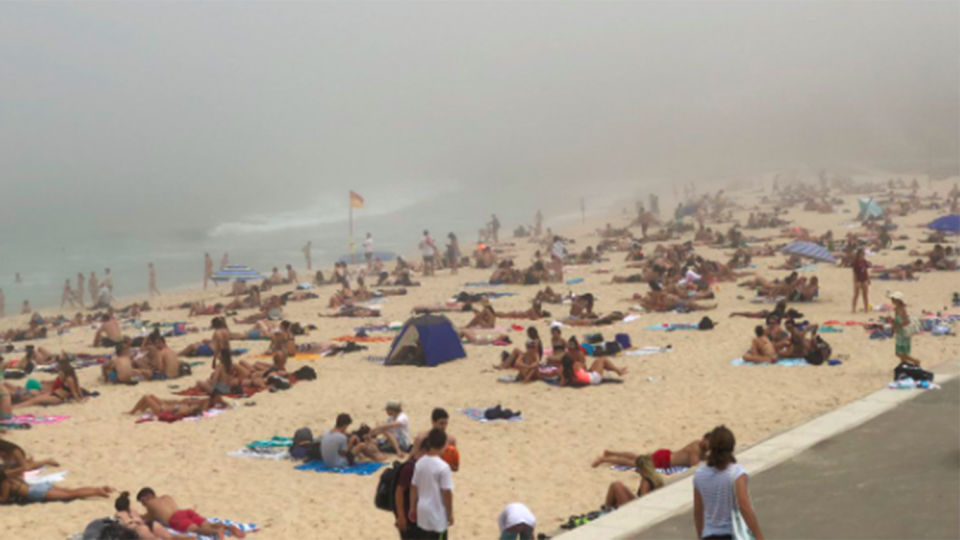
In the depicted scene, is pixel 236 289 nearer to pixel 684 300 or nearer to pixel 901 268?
pixel 684 300

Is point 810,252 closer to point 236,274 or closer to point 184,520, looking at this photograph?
point 236,274

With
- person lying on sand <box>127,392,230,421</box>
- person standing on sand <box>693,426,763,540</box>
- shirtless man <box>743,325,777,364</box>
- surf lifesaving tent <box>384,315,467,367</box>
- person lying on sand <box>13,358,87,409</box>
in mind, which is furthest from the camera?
surf lifesaving tent <box>384,315,467,367</box>

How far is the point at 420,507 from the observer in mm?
6547

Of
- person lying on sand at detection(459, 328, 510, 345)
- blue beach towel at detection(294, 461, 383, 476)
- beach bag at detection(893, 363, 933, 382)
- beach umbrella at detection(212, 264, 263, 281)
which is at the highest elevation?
beach umbrella at detection(212, 264, 263, 281)

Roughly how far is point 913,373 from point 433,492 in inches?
335

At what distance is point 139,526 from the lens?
27.9 feet

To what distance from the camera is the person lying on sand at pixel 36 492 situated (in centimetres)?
1027

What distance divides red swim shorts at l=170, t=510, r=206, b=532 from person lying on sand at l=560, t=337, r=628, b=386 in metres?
7.88

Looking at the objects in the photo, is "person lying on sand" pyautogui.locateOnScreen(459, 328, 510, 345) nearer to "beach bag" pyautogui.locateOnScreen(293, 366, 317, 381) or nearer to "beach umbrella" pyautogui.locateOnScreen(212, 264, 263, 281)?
"beach bag" pyautogui.locateOnScreen(293, 366, 317, 381)

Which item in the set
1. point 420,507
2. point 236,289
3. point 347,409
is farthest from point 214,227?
point 420,507

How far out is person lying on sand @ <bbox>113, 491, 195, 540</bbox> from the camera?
846 cm

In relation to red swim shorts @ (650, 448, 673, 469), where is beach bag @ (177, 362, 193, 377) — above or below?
below

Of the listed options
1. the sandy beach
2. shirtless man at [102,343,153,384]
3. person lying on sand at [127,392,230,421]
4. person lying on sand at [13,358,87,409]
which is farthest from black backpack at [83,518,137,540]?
shirtless man at [102,343,153,384]

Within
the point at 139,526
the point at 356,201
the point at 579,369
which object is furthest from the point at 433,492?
the point at 356,201
